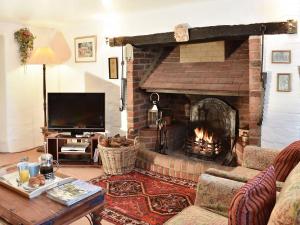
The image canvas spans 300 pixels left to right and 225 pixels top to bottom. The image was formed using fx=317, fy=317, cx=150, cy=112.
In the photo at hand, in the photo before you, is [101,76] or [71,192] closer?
[71,192]

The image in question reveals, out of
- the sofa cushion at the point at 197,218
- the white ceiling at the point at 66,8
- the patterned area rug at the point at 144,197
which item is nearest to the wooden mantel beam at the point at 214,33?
the white ceiling at the point at 66,8

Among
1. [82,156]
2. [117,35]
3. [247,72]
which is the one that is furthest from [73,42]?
[247,72]

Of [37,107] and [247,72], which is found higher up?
[247,72]

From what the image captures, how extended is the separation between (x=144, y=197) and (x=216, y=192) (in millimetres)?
1255

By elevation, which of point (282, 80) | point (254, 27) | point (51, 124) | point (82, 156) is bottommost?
point (82, 156)

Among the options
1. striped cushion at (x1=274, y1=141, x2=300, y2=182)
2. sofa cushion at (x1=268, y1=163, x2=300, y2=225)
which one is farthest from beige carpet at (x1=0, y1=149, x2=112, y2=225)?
sofa cushion at (x1=268, y1=163, x2=300, y2=225)

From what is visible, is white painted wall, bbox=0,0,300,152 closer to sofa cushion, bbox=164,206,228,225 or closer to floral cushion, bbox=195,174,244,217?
floral cushion, bbox=195,174,244,217

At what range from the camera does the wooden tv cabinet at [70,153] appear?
165 inches

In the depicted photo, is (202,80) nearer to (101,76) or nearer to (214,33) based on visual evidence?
(214,33)

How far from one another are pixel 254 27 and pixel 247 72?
0.53 m

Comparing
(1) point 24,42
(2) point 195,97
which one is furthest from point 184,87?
(1) point 24,42

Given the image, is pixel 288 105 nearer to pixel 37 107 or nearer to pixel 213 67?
pixel 213 67

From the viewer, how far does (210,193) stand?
205 centimetres

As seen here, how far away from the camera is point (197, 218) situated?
1883 mm
